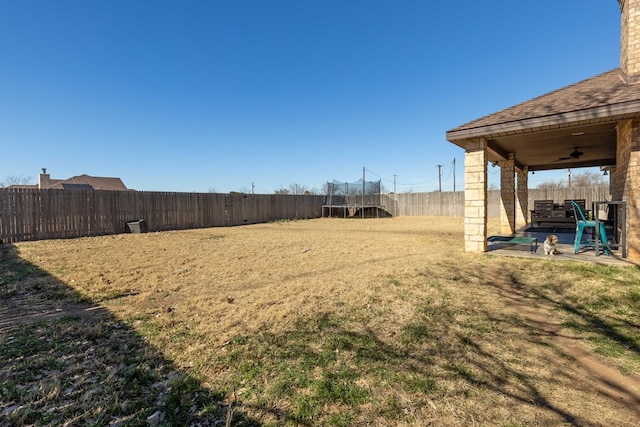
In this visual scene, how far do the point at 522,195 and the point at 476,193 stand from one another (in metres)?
7.64

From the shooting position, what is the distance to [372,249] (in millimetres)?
7422

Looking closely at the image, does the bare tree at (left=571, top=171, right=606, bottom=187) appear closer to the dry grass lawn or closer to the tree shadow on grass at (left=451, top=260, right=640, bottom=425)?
the dry grass lawn

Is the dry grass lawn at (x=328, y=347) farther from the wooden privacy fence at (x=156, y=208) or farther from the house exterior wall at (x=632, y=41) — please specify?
the wooden privacy fence at (x=156, y=208)

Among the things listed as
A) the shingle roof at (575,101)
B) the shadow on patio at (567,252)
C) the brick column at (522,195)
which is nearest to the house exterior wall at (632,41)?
the shingle roof at (575,101)

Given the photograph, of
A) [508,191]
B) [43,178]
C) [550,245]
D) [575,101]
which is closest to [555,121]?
[575,101]

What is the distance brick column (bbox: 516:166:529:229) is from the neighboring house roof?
128 ft

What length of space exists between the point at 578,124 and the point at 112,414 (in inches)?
291

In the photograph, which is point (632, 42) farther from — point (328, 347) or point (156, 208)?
point (156, 208)

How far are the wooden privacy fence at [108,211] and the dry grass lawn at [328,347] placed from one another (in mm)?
5894

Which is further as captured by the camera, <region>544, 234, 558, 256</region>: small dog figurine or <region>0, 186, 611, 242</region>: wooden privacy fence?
<region>0, 186, 611, 242</region>: wooden privacy fence

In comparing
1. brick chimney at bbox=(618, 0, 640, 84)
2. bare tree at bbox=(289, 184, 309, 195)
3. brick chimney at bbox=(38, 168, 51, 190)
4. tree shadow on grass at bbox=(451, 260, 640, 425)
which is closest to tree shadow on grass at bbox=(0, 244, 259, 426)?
tree shadow on grass at bbox=(451, 260, 640, 425)

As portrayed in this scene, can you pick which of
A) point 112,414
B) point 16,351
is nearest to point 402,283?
point 112,414

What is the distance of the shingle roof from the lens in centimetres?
486

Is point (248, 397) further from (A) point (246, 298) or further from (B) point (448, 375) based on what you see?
(A) point (246, 298)
